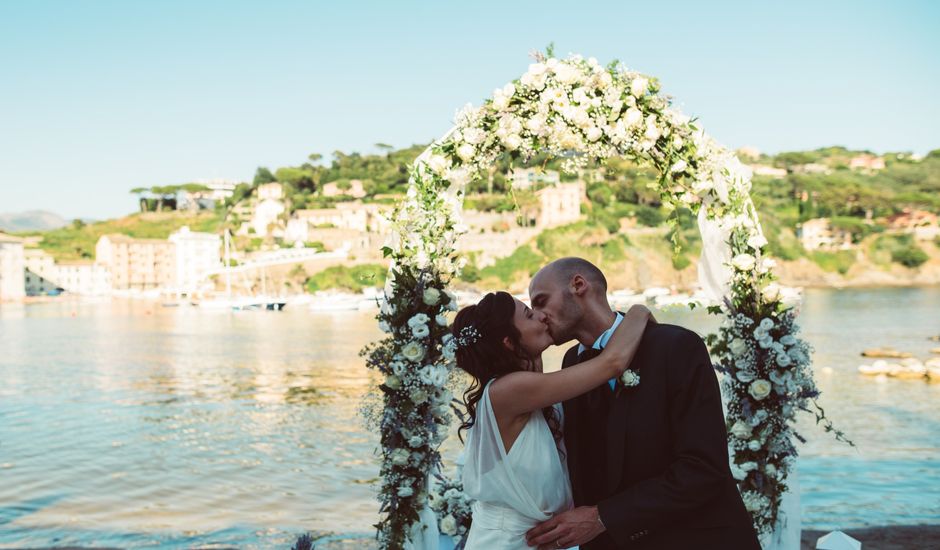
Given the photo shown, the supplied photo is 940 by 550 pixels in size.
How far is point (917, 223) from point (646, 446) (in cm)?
11671

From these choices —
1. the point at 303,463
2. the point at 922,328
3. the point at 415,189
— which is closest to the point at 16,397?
the point at 303,463

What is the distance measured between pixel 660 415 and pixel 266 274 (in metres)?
97.3

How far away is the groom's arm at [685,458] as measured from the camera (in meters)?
2.65

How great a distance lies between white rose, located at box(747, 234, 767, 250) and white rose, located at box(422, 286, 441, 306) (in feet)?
6.41

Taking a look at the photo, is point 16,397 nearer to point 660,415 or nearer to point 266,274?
point 660,415

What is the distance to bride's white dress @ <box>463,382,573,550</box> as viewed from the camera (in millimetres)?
2951

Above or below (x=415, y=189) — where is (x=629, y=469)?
below

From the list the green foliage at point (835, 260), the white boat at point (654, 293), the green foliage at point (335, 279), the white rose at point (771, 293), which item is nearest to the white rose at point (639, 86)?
the white rose at point (771, 293)

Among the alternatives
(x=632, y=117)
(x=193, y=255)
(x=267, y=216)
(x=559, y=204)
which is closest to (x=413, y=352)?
(x=632, y=117)

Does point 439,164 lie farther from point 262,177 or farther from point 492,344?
point 262,177

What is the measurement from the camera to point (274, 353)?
114 feet

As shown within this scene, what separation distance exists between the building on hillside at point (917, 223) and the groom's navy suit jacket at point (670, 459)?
359 ft

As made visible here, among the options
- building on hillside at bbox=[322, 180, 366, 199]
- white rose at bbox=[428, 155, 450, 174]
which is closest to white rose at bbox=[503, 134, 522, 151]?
white rose at bbox=[428, 155, 450, 174]

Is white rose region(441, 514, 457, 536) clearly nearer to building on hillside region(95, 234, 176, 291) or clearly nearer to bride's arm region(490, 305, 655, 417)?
bride's arm region(490, 305, 655, 417)
